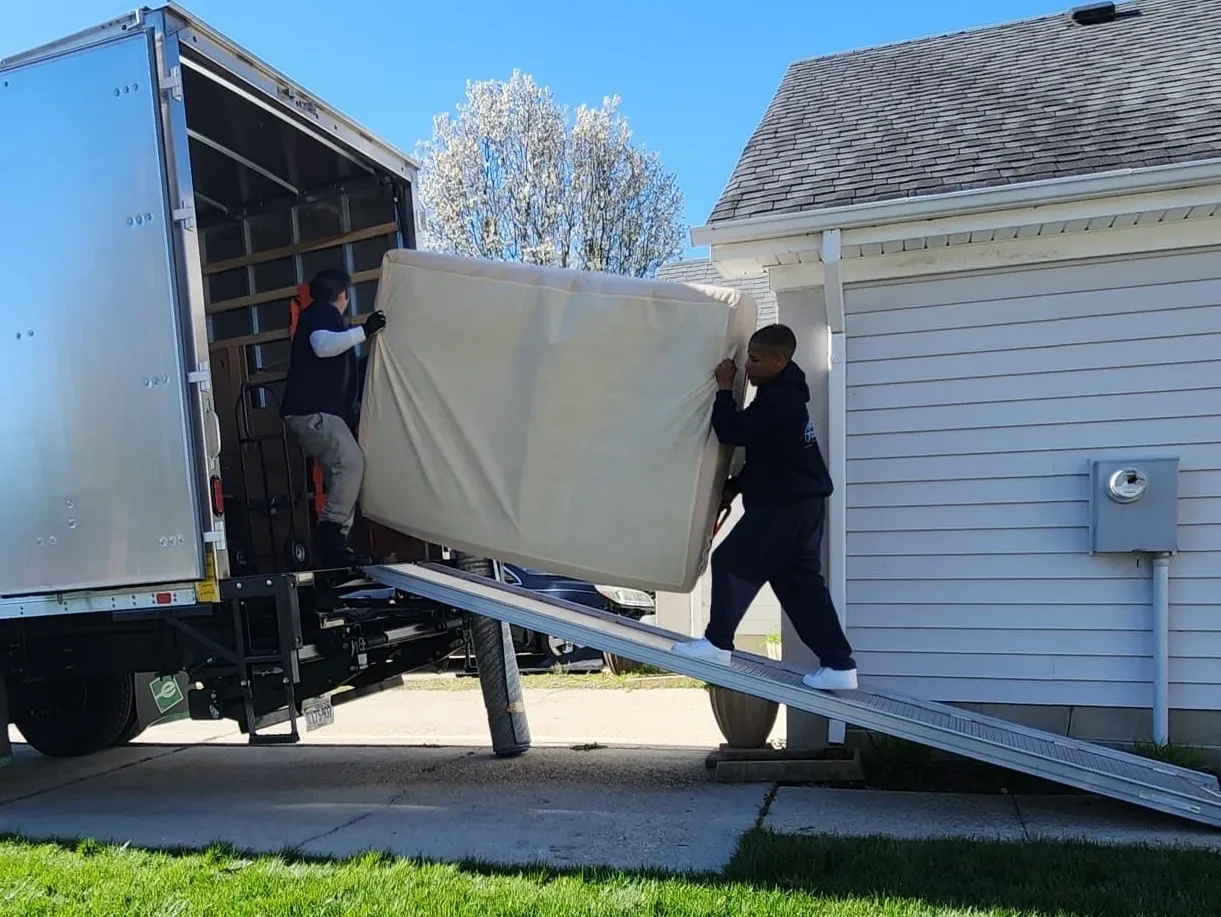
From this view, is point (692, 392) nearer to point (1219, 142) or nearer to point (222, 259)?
point (1219, 142)

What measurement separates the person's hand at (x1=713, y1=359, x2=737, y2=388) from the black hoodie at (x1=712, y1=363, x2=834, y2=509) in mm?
58

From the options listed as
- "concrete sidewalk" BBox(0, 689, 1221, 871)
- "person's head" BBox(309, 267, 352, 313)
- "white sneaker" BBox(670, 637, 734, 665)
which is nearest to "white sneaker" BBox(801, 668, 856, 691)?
"white sneaker" BBox(670, 637, 734, 665)

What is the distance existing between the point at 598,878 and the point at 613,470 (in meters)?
1.77

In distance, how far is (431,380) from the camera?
464cm

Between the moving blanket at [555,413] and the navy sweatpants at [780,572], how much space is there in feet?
0.60

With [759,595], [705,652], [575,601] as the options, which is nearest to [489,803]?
[705,652]

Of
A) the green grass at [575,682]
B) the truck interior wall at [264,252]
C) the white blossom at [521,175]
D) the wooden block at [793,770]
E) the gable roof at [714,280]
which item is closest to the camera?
the wooden block at [793,770]

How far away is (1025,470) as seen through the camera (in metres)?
5.07

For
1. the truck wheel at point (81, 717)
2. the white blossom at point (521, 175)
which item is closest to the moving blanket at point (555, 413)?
the truck wheel at point (81, 717)

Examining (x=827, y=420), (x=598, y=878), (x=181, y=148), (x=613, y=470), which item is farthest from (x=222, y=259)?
(x=598, y=878)

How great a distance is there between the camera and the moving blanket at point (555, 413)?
4367 mm

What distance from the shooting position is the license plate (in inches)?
175

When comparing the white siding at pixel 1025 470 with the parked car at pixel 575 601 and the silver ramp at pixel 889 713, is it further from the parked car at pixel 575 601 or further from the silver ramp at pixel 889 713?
the parked car at pixel 575 601

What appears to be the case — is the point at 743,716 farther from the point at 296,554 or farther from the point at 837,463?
the point at 296,554
